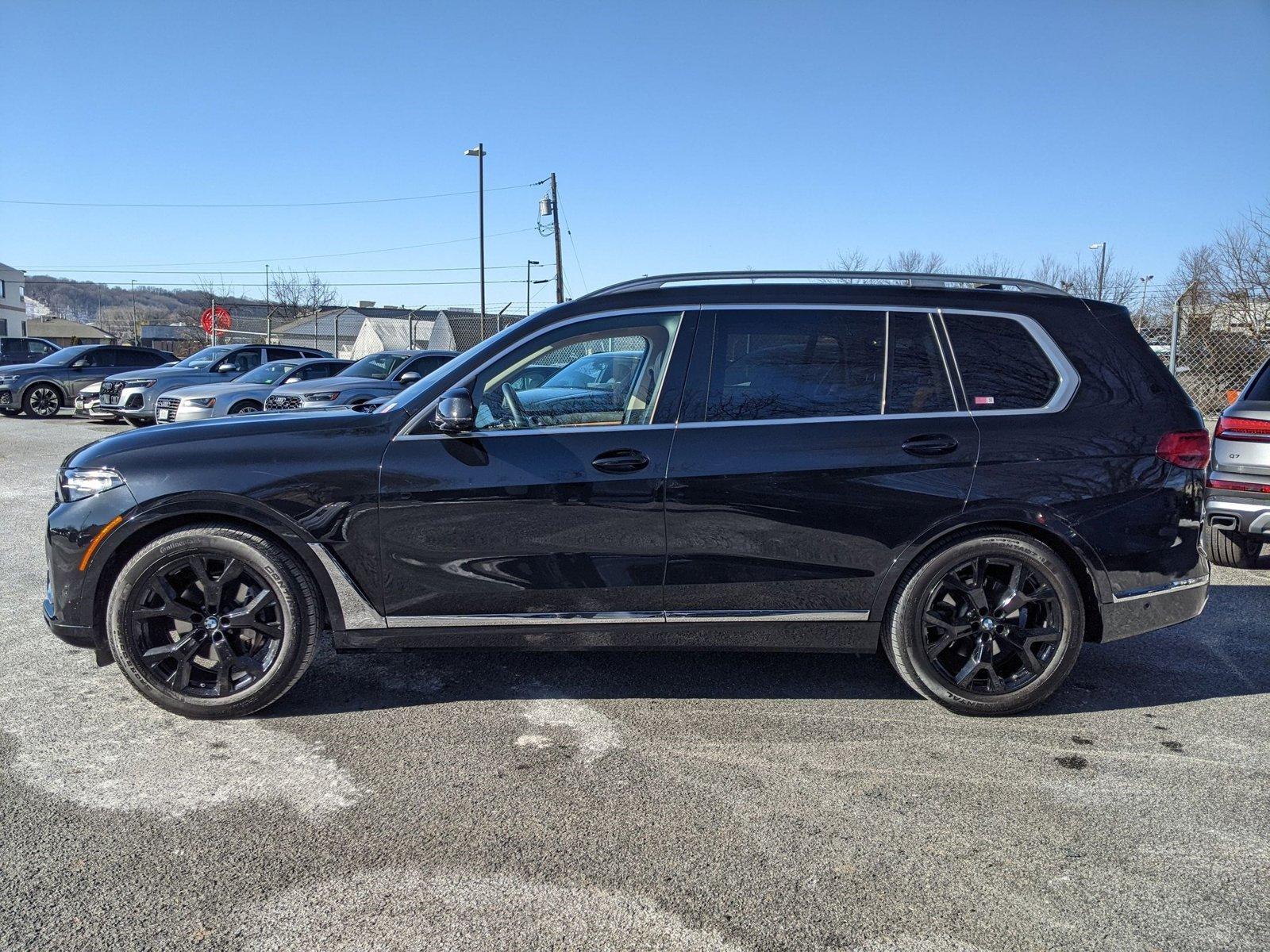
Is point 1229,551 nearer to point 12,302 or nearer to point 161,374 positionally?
point 161,374

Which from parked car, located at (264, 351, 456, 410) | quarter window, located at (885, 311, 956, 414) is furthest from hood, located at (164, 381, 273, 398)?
quarter window, located at (885, 311, 956, 414)

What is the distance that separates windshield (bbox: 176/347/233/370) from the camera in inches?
746

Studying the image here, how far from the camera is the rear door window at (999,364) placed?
163 inches

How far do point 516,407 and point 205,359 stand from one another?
1783 centimetres

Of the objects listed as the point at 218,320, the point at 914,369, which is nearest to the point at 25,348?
the point at 218,320

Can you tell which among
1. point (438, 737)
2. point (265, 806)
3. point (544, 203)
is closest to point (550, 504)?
point (438, 737)

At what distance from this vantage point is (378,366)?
15.3 metres

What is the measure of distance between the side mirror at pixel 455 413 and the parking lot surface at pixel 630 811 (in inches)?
47.9

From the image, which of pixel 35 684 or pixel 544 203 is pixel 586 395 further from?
pixel 544 203

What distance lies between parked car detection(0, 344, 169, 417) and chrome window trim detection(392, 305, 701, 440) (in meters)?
19.4

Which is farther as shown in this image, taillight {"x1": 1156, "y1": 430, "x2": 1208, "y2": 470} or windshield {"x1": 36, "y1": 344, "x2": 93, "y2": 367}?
windshield {"x1": 36, "y1": 344, "x2": 93, "y2": 367}

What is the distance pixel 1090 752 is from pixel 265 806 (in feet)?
10.1

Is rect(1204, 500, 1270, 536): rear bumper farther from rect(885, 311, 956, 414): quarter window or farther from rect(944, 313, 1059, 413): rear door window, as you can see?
rect(885, 311, 956, 414): quarter window

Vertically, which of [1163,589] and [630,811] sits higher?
[1163,589]
